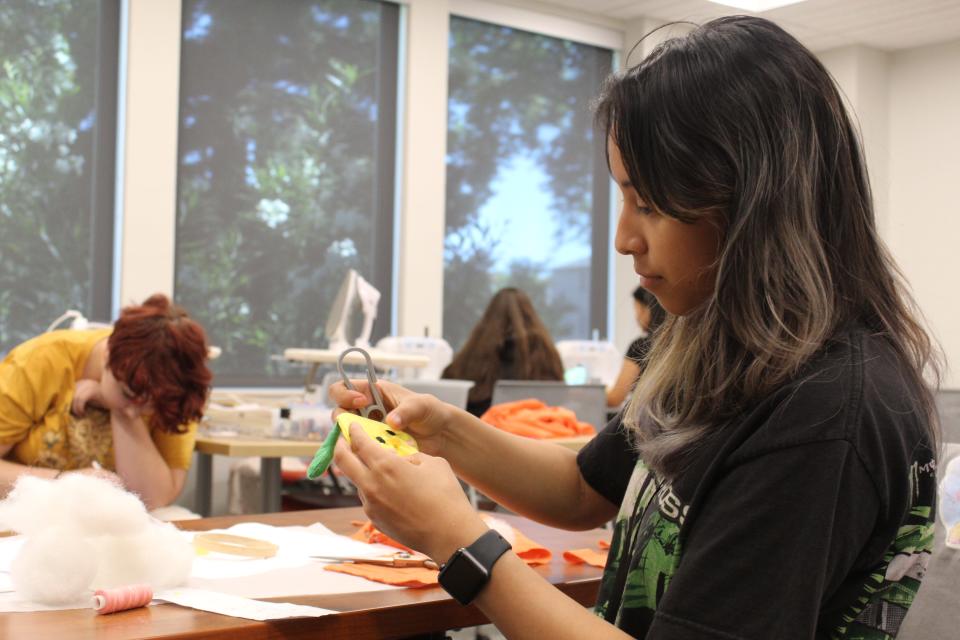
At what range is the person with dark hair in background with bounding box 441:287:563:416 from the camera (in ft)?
15.1

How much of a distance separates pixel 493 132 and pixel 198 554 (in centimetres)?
576

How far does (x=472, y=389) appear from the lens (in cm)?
456

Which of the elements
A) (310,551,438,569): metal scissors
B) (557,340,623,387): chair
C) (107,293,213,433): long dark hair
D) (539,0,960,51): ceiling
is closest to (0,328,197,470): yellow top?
(107,293,213,433): long dark hair

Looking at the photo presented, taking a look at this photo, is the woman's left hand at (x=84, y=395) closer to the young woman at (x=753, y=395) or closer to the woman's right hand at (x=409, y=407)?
the woman's right hand at (x=409, y=407)

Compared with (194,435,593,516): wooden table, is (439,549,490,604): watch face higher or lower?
higher

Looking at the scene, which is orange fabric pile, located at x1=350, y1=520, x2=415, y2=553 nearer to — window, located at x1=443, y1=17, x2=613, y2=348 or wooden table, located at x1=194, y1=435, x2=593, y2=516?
wooden table, located at x1=194, y1=435, x2=593, y2=516

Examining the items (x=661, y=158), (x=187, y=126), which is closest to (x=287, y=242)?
(x=187, y=126)

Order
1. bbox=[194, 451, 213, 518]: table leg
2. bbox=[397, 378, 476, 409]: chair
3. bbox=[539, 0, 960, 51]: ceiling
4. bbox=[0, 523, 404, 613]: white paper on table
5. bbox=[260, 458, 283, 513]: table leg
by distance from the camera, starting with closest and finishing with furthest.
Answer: bbox=[0, 523, 404, 613]: white paper on table
bbox=[260, 458, 283, 513]: table leg
bbox=[194, 451, 213, 518]: table leg
bbox=[397, 378, 476, 409]: chair
bbox=[539, 0, 960, 51]: ceiling

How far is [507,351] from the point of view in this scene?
15.4 feet

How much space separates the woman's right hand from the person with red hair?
127 centimetres

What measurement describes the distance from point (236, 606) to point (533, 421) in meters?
2.33

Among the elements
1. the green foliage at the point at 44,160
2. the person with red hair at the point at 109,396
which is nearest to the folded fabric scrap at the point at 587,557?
the person with red hair at the point at 109,396

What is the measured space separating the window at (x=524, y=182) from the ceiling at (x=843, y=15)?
0.43 m

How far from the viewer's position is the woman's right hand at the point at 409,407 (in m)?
1.43
